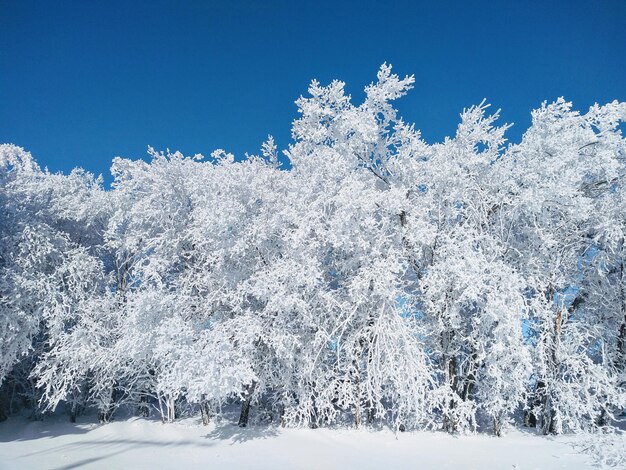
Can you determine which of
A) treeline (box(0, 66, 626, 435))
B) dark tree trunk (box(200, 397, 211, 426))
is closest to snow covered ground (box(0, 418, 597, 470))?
dark tree trunk (box(200, 397, 211, 426))

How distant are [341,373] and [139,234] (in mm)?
8121

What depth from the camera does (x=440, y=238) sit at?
34.1ft

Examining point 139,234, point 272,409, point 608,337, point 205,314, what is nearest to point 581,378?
point 608,337

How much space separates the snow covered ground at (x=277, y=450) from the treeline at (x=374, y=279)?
761mm

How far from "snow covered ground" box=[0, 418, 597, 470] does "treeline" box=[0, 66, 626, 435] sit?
761mm

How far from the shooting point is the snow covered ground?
24.4ft

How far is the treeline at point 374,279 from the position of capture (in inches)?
383

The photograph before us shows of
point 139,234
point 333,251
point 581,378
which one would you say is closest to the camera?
point 581,378

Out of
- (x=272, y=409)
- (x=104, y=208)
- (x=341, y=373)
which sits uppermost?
(x=104, y=208)

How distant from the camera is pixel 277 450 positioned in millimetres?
8562

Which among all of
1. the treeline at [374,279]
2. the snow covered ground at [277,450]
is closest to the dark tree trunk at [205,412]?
the treeline at [374,279]

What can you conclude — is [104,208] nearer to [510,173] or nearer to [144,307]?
[144,307]

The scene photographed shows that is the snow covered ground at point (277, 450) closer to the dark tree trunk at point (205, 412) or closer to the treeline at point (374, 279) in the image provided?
the dark tree trunk at point (205, 412)

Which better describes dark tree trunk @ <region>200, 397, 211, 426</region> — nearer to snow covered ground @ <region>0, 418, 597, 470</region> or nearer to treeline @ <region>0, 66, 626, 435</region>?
treeline @ <region>0, 66, 626, 435</region>
